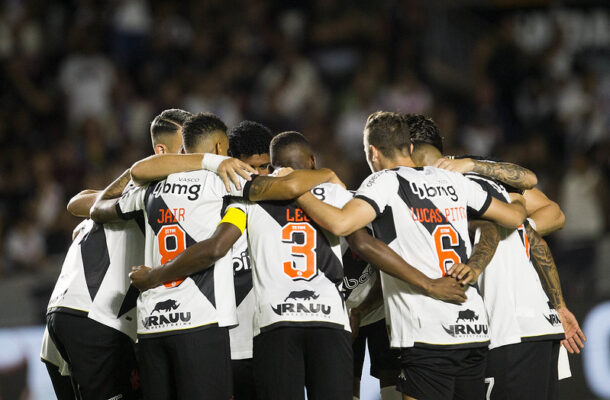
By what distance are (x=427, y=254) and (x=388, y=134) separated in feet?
2.68

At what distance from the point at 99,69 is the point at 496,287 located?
855cm

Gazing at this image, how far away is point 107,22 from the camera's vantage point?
1307 cm

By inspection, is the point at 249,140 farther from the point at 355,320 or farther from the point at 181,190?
the point at 355,320

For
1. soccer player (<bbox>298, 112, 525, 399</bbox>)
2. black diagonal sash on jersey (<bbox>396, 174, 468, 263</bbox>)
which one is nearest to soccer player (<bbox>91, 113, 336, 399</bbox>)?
soccer player (<bbox>298, 112, 525, 399</bbox>)

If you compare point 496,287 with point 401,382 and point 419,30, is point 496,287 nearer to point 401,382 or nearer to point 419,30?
point 401,382

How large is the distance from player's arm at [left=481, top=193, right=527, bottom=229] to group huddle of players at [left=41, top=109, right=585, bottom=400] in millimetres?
12

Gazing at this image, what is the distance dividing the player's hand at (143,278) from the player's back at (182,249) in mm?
44

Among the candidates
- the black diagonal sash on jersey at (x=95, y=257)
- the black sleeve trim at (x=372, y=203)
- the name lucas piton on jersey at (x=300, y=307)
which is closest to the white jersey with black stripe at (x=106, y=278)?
the black diagonal sash on jersey at (x=95, y=257)

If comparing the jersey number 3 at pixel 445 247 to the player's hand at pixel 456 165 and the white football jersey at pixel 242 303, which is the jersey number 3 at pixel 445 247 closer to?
the player's hand at pixel 456 165

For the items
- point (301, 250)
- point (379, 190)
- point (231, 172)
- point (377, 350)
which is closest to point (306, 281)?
point (301, 250)

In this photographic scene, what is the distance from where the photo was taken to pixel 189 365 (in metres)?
5.00

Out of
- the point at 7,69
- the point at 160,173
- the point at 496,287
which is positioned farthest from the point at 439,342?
the point at 7,69

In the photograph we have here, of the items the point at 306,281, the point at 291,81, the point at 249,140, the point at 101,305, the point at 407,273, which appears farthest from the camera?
the point at 291,81

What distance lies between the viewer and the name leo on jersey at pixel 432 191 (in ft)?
17.0
